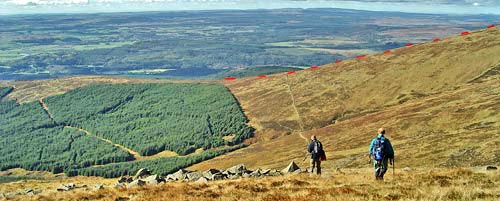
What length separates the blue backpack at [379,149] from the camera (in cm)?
3021

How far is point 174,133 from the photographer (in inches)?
7293

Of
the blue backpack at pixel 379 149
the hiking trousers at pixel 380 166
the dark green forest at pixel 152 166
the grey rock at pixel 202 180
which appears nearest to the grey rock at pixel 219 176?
the grey rock at pixel 202 180

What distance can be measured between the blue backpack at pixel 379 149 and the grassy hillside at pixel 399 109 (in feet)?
86.8

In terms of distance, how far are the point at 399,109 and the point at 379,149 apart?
9163 cm

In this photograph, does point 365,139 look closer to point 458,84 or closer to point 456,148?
point 456,148

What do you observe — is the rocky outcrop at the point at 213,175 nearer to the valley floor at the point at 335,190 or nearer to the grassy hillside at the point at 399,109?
the valley floor at the point at 335,190

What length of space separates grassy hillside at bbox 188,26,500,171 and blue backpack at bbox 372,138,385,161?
86.8 feet

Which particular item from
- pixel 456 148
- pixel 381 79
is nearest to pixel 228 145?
pixel 381 79

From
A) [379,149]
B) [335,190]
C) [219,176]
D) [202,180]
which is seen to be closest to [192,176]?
[219,176]

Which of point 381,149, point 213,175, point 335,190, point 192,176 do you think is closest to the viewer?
point 335,190

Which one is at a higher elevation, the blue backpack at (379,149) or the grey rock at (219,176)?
the blue backpack at (379,149)

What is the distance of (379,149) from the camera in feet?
99.1

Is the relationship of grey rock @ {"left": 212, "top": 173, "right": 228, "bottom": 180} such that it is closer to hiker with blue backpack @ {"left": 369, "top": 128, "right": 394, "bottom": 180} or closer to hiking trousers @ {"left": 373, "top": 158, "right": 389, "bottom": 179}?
hiking trousers @ {"left": 373, "top": 158, "right": 389, "bottom": 179}

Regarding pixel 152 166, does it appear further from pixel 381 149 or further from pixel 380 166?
pixel 381 149
